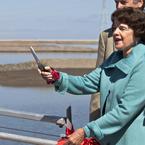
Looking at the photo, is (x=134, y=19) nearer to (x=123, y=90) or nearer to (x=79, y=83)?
(x=123, y=90)

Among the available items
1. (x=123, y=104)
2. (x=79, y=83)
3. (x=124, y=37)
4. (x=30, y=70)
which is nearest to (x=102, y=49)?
(x=79, y=83)

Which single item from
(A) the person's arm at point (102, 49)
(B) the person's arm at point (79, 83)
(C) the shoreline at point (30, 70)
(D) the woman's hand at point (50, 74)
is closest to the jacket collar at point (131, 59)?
(B) the person's arm at point (79, 83)

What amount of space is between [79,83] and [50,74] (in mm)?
225

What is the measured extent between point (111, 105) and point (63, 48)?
4241 cm

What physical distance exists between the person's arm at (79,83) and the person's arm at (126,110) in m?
0.43

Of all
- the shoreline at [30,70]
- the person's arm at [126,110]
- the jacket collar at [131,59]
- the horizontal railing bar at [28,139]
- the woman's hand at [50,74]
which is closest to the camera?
the person's arm at [126,110]

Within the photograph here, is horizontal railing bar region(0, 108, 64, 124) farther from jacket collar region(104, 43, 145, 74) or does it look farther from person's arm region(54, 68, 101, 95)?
jacket collar region(104, 43, 145, 74)

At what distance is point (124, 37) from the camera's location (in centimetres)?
351

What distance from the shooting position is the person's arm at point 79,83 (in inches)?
151

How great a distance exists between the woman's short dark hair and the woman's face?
0.03 metres

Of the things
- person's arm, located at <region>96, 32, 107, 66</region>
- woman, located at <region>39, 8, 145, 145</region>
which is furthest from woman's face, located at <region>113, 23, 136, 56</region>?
person's arm, located at <region>96, 32, 107, 66</region>

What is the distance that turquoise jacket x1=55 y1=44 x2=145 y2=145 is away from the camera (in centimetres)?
339

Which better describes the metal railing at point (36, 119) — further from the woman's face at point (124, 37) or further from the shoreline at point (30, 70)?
the shoreline at point (30, 70)

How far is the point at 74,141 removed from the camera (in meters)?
3.43
